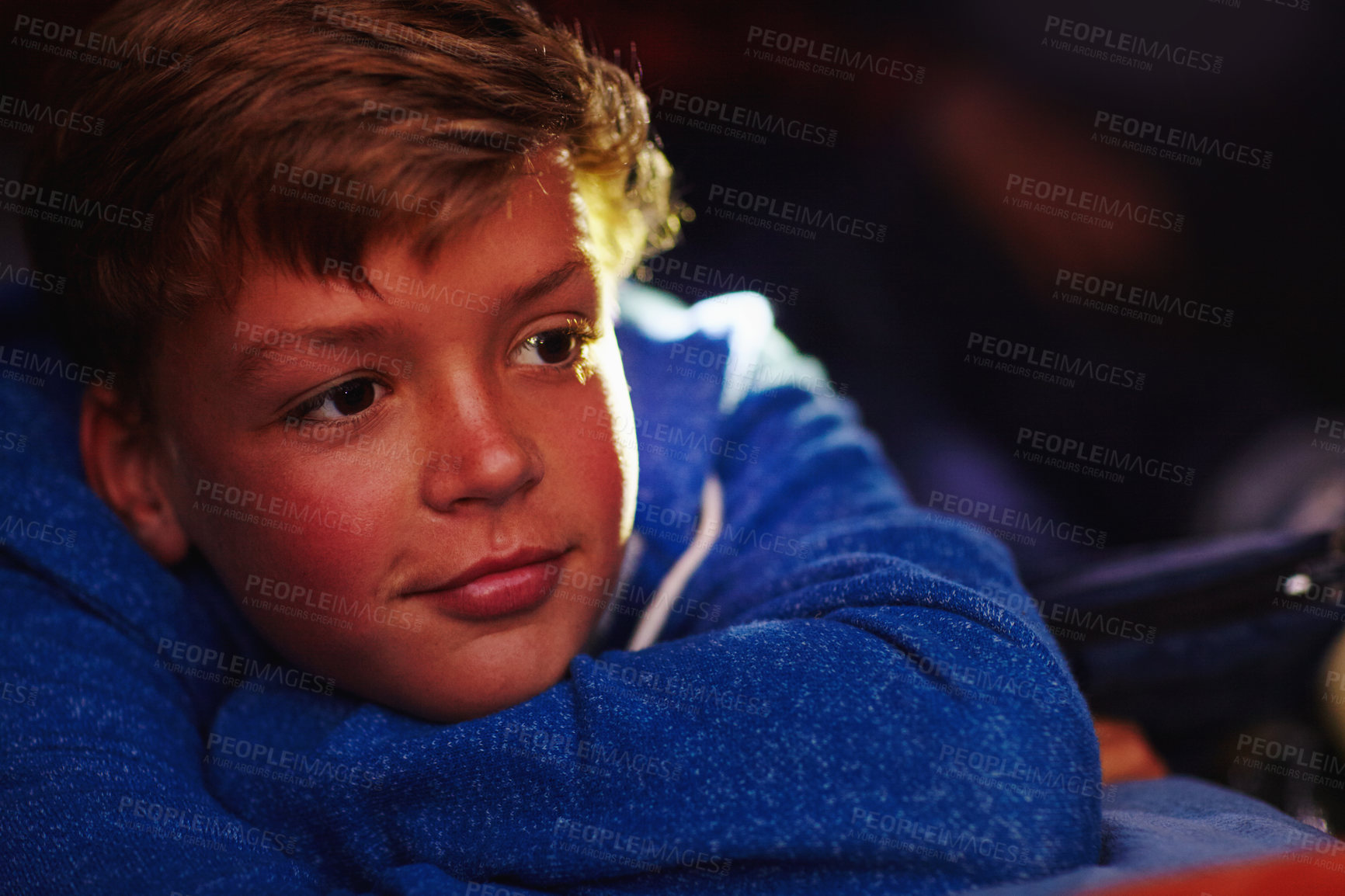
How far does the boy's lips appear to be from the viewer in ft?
2.26

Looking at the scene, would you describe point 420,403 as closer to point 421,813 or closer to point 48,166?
point 421,813

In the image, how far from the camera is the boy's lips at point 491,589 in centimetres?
69

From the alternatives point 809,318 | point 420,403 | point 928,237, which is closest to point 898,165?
point 928,237

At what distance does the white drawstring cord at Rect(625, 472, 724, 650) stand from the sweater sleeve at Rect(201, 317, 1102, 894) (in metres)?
0.21

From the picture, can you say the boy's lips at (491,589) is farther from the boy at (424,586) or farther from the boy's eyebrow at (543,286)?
the boy's eyebrow at (543,286)

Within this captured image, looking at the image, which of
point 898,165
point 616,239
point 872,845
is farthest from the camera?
point 898,165

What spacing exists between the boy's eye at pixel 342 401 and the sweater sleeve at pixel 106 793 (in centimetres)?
30

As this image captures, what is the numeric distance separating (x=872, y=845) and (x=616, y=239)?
622 mm

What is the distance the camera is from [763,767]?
0.60m

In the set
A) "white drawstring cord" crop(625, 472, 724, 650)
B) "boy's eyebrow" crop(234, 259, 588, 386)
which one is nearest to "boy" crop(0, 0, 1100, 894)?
"boy's eyebrow" crop(234, 259, 588, 386)

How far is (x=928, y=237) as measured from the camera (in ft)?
4.05

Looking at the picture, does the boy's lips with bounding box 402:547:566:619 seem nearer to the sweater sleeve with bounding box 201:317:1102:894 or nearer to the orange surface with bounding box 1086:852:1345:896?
the sweater sleeve with bounding box 201:317:1102:894

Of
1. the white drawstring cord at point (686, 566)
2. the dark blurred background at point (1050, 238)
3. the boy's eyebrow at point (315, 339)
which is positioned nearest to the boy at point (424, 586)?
the boy's eyebrow at point (315, 339)

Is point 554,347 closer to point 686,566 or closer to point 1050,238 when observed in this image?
point 686,566
